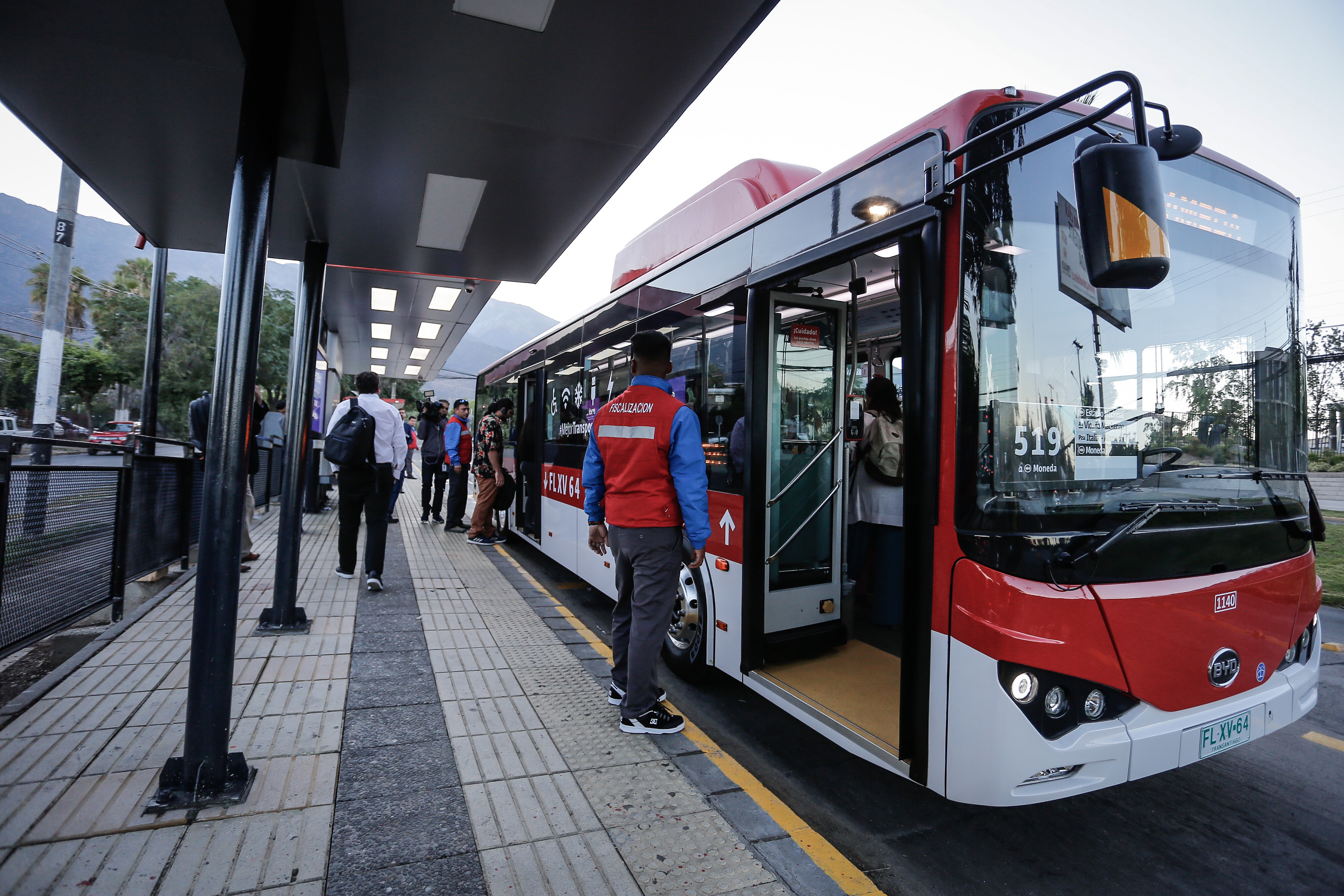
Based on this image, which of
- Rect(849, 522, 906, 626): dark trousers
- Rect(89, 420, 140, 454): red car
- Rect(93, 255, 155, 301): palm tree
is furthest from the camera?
Rect(93, 255, 155, 301): palm tree

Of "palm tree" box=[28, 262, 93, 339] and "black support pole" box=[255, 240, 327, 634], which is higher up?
"palm tree" box=[28, 262, 93, 339]

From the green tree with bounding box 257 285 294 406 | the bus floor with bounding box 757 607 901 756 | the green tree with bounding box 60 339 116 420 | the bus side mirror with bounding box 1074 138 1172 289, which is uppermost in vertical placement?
the green tree with bounding box 257 285 294 406

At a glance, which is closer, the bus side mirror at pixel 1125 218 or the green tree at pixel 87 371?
the bus side mirror at pixel 1125 218

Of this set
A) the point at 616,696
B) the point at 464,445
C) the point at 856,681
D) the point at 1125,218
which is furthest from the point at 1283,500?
the point at 464,445

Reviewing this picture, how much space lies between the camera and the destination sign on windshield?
102 inches

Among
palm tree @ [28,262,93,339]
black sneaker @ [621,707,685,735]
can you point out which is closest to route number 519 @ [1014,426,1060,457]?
black sneaker @ [621,707,685,735]

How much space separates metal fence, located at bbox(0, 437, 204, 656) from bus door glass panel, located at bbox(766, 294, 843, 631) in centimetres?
322

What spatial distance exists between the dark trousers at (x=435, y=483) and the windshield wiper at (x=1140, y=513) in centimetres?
1095

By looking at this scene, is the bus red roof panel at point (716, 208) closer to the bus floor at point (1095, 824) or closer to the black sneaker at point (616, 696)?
the black sneaker at point (616, 696)

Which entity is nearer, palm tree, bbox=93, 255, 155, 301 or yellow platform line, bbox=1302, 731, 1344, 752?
yellow platform line, bbox=1302, 731, 1344, 752

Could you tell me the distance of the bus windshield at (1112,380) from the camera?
2.60 meters

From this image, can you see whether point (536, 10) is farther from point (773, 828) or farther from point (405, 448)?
point (405, 448)

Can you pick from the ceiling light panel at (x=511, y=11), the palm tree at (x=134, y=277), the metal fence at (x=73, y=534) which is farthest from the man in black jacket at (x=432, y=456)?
the palm tree at (x=134, y=277)

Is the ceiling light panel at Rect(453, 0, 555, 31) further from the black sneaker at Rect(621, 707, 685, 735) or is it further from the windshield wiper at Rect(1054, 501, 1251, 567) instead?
the black sneaker at Rect(621, 707, 685, 735)
